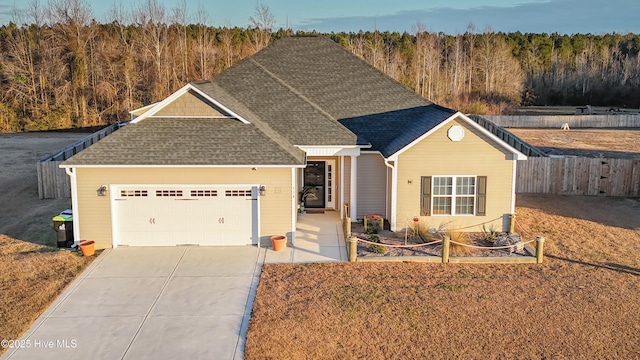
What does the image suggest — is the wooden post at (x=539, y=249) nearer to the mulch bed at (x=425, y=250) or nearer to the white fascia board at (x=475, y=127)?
the mulch bed at (x=425, y=250)

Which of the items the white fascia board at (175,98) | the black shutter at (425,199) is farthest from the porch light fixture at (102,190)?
the black shutter at (425,199)

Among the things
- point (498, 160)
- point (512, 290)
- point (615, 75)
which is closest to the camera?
point (512, 290)

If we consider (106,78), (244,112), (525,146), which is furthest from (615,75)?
(244,112)

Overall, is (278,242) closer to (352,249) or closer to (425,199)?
(352,249)

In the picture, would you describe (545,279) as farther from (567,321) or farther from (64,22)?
(64,22)

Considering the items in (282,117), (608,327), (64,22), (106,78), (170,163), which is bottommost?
(608,327)

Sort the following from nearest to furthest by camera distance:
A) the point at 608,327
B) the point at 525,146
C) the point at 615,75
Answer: the point at 608,327, the point at 525,146, the point at 615,75
